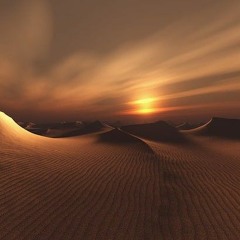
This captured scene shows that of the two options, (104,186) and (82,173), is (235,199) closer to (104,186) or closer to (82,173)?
(104,186)

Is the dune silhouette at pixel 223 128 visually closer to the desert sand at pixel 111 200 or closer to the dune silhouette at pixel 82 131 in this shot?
the dune silhouette at pixel 82 131

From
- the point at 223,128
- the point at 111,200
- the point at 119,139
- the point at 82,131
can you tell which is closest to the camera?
the point at 111,200

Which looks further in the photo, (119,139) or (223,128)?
(223,128)

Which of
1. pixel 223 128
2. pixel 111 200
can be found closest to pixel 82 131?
pixel 223 128

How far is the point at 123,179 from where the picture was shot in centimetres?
1027

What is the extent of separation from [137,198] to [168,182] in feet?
8.55

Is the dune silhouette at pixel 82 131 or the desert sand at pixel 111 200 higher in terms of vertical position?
the desert sand at pixel 111 200

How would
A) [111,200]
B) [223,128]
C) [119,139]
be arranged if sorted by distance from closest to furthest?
[111,200] → [119,139] → [223,128]

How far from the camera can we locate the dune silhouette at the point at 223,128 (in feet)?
120

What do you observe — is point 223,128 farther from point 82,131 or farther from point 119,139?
point 82,131

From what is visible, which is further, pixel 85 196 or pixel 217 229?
pixel 85 196

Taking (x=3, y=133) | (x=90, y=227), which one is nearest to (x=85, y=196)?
(x=90, y=227)

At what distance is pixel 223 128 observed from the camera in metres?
39.2

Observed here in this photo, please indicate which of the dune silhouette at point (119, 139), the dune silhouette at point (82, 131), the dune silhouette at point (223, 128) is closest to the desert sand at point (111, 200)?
the dune silhouette at point (119, 139)
